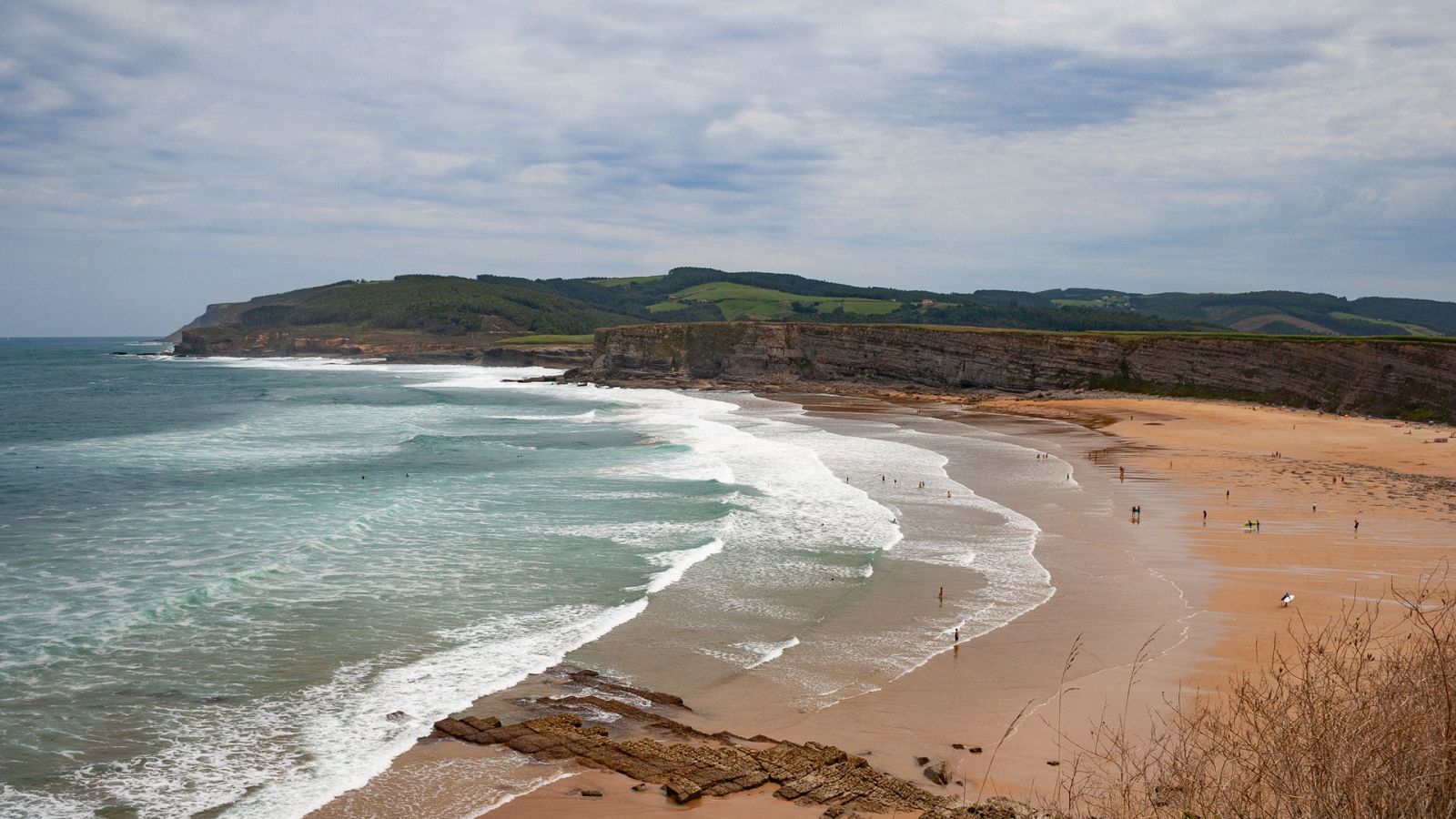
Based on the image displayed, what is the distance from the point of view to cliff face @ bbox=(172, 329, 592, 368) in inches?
4422

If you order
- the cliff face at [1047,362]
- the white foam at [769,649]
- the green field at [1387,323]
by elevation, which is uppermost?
the green field at [1387,323]

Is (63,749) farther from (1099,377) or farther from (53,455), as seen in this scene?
(1099,377)

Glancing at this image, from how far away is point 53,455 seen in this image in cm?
3362

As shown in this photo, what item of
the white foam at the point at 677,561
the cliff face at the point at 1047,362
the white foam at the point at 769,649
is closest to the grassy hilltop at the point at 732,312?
the cliff face at the point at 1047,362

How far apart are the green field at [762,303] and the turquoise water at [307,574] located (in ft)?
371

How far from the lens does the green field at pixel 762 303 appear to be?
154125 mm

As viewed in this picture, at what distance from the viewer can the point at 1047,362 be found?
6431 centimetres

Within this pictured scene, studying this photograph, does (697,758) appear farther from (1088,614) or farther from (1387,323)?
(1387,323)

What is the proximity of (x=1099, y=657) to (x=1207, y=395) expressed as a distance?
159ft

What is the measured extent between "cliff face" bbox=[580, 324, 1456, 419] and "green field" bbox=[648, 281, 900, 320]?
202 feet

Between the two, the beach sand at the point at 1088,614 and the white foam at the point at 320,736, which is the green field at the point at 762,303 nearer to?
the beach sand at the point at 1088,614

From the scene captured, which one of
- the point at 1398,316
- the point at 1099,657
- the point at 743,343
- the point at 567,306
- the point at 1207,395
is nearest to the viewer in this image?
the point at 1099,657

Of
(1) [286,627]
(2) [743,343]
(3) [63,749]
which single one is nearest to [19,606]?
(1) [286,627]

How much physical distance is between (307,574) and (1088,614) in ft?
49.2
